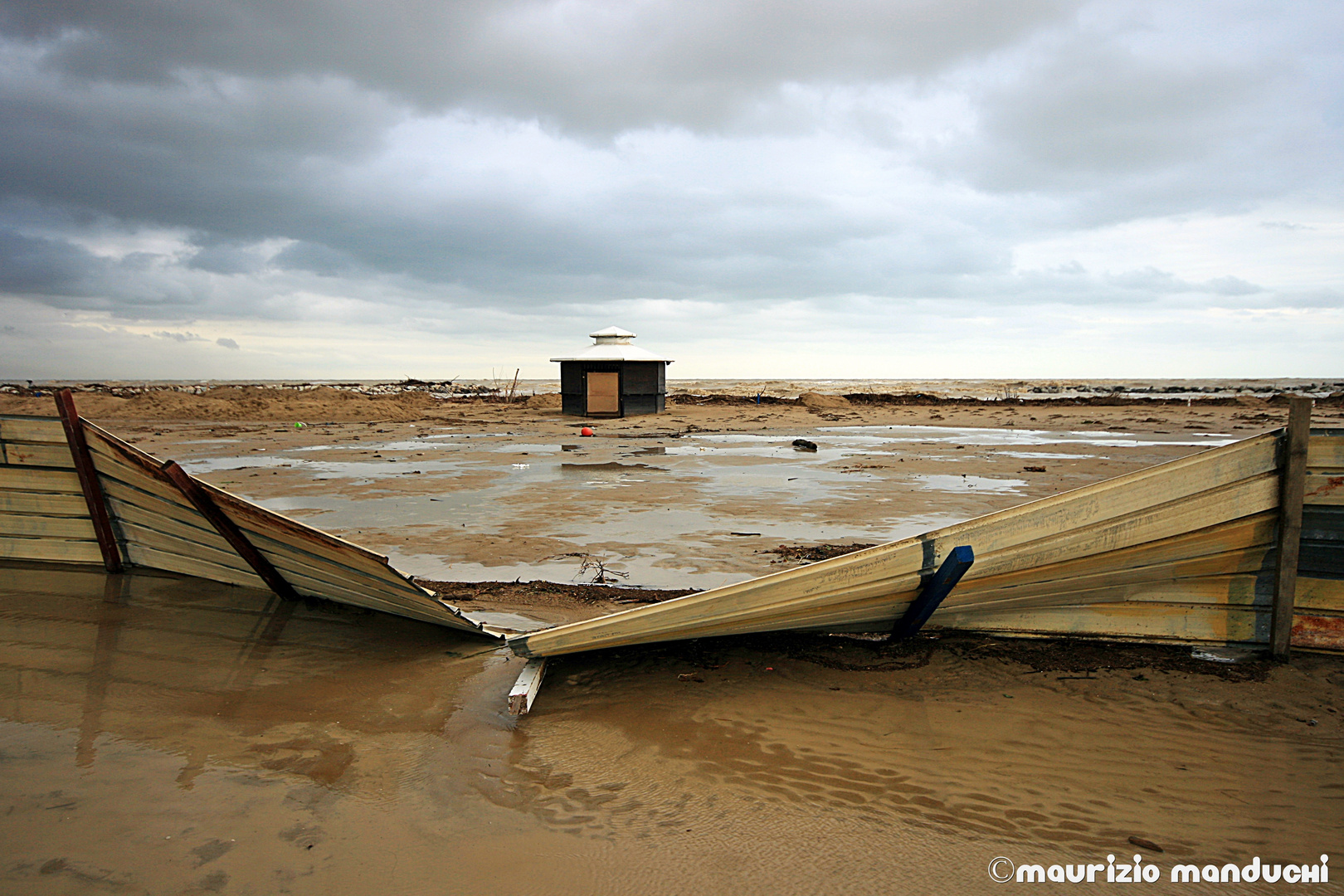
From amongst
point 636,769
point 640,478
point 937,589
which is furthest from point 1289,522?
point 640,478

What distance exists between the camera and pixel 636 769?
3.35 metres

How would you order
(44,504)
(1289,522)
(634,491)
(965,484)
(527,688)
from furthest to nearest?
(965,484)
(634,491)
(44,504)
(1289,522)
(527,688)

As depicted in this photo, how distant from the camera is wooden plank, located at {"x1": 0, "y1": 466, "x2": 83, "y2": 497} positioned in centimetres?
616

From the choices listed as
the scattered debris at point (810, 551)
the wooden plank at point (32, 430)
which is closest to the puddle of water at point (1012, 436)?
the scattered debris at point (810, 551)

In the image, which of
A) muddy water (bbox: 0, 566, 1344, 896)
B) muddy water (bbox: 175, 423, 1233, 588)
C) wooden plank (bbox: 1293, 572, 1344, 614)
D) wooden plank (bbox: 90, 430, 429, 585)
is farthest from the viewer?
muddy water (bbox: 175, 423, 1233, 588)

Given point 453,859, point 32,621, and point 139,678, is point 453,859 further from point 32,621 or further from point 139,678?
point 32,621

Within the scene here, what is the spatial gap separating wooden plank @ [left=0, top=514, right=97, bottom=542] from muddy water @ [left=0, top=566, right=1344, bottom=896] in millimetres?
1873

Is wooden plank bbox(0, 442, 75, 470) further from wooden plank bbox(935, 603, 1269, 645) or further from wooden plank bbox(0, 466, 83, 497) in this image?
wooden plank bbox(935, 603, 1269, 645)

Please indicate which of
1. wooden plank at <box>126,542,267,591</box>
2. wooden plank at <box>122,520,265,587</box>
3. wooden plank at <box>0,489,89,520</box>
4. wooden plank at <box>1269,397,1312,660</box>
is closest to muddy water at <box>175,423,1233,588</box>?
wooden plank at <box>126,542,267,591</box>

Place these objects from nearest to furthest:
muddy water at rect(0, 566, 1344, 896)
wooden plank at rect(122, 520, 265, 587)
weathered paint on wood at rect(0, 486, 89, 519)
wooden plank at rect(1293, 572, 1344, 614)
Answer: muddy water at rect(0, 566, 1344, 896) < wooden plank at rect(1293, 572, 1344, 614) < wooden plank at rect(122, 520, 265, 587) < weathered paint on wood at rect(0, 486, 89, 519)

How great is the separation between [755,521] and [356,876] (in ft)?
22.2

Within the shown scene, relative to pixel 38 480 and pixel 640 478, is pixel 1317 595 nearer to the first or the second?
pixel 38 480

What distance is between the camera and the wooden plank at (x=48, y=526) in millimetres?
6445

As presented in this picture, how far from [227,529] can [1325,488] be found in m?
7.00
